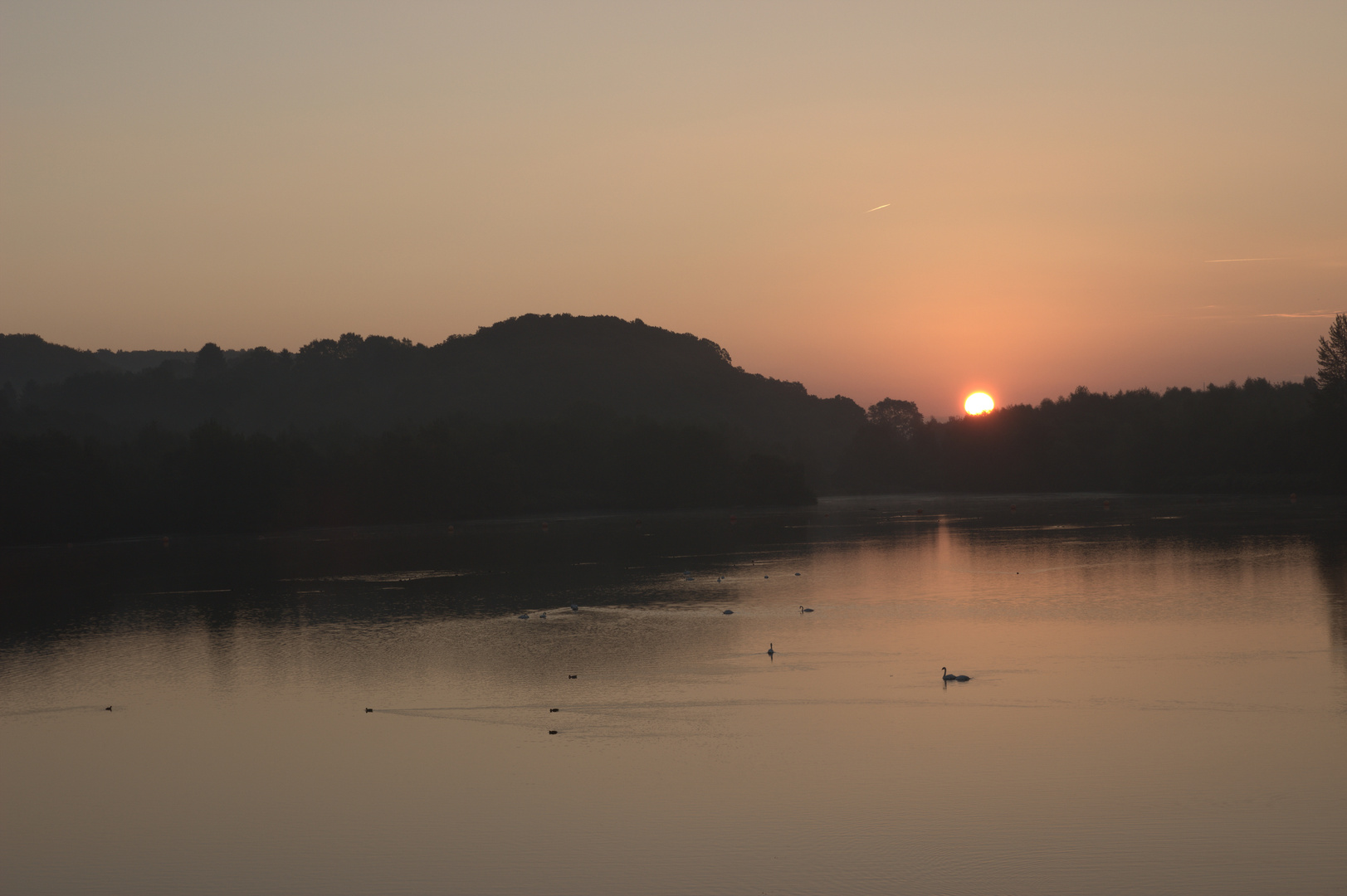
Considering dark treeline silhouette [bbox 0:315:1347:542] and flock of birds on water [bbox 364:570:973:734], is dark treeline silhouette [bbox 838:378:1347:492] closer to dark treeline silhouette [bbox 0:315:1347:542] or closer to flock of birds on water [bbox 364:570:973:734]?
dark treeline silhouette [bbox 0:315:1347:542]

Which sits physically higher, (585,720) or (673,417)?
(673,417)

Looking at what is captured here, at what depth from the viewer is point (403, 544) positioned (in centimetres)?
6744

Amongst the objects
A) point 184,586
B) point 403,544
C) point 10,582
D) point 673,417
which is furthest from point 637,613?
point 673,417

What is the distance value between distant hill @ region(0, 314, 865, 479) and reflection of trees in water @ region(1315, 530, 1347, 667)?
Answer: 91.3m

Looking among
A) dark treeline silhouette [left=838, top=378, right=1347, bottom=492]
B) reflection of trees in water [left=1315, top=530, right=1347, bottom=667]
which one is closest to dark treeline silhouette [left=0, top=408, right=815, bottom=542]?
dark treeline silhouette [left=838, top=378, right=1347, bottom=492]

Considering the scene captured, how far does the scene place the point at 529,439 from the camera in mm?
111875

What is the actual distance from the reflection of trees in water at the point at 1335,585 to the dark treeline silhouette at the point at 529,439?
44.6 metres

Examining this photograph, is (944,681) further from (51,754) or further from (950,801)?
(51,754)

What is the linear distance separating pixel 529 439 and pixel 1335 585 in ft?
287

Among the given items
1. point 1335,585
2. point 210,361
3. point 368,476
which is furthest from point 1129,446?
point 210,361

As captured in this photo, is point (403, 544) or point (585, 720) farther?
point (403, 544)

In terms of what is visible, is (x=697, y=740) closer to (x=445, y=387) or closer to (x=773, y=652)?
(x=773, y=652)

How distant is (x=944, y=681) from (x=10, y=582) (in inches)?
1712

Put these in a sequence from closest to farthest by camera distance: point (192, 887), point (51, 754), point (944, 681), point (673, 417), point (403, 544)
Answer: point (192, 887), point (51, 754), point (944, 681), point (403, 544), point (673, 417)
